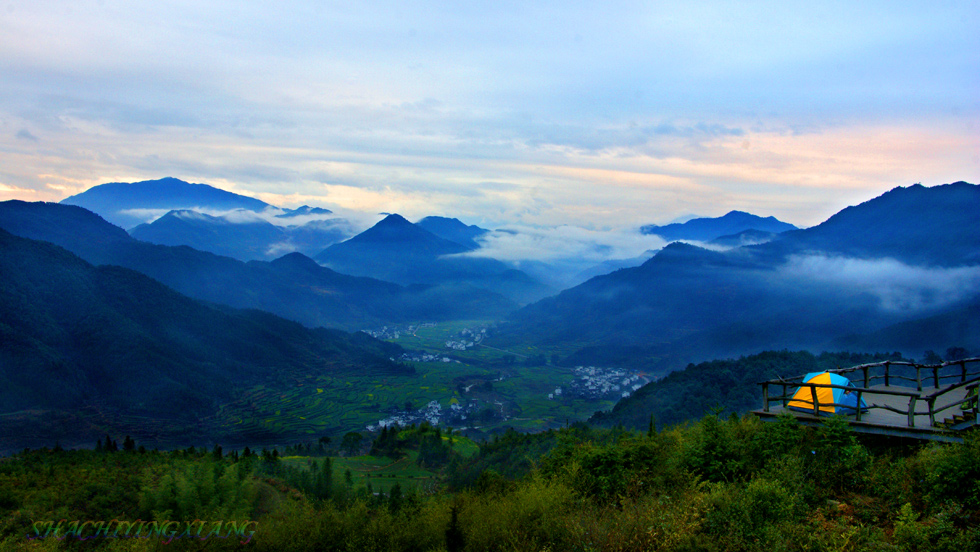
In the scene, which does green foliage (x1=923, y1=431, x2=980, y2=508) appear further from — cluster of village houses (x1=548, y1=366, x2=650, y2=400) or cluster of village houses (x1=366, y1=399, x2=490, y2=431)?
cluster of village houses (x1=548, y1=366, x2=650, y2=400)

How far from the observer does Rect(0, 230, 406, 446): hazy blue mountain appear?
127375 millimetres

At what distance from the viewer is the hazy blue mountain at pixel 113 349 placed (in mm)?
127375

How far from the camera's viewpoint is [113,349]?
14775 centimetres

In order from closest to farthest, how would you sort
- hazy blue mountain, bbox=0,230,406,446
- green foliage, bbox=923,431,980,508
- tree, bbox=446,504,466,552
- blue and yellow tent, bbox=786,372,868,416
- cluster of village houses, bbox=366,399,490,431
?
green foliage, bbox=923,431,980,508
tree, bbox=446,504,466,552
blue and yellow tent, bbox=786,372,868,416
hazy blue mountain, bbox=0,230,406,446
cluster of village houses, bbox=366,399,490,431

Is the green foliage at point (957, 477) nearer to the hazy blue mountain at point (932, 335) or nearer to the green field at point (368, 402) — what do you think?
the green field at point (368, 402)

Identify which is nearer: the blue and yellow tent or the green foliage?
the green foliage

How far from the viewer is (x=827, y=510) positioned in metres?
11.9

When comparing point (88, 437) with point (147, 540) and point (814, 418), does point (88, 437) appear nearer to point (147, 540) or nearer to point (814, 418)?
point (147, 540)

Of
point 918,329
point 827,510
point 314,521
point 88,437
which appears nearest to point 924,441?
point 827,510

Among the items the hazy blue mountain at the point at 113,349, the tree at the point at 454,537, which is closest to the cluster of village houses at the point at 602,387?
the hazy blue mountain at the point at 113,349

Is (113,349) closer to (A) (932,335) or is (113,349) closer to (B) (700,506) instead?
(B) (700,506)

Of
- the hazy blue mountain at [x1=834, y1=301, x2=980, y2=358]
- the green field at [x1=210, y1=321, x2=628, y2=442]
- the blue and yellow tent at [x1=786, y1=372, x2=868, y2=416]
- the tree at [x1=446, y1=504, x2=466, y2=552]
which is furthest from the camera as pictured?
the green field at [x1=210, y1=321, x2=628, y2=442]

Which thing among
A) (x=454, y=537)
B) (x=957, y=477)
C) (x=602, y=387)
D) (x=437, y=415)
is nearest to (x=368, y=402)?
(x=437, y=415)

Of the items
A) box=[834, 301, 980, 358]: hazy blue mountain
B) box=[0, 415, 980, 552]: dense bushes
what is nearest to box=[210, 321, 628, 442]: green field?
box=[834, 301, 980, 358]: hazy blue mountain
